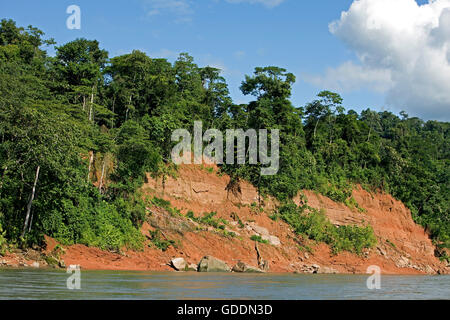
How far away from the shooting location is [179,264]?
99.0 feet

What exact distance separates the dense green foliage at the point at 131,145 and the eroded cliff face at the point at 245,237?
3.87 feet

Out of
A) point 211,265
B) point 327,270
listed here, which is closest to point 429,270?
point 327,270

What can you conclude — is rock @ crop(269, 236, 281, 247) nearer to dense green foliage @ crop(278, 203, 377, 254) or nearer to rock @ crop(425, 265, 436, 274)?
dense green foliage @ crop(278, 203, 377, 254)

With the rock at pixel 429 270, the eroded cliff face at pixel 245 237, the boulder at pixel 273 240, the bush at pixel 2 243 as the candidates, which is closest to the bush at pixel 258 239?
the eroded cliff face at pixel 245 237

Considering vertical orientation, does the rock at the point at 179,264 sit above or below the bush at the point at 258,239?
below

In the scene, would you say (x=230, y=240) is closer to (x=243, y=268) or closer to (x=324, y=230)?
(x=243, y=268)

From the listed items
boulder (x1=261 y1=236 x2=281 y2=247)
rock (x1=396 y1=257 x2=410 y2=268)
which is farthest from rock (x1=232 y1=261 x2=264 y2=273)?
rock (x1=396 y1=257 x2=410 y2=268)

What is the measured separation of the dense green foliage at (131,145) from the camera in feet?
83.6

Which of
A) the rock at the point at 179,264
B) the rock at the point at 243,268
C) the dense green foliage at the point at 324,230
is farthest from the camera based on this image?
the dense green foliage at the point at 324,230

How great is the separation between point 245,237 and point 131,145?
11317 millimetres

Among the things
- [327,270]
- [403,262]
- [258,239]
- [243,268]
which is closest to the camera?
[243,268]

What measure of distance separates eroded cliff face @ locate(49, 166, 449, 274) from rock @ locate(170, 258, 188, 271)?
447 millimetres

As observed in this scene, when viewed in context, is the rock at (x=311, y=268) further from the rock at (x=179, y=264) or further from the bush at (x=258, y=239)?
the rock at (x=179, y=264)

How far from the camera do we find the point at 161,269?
2959cm
